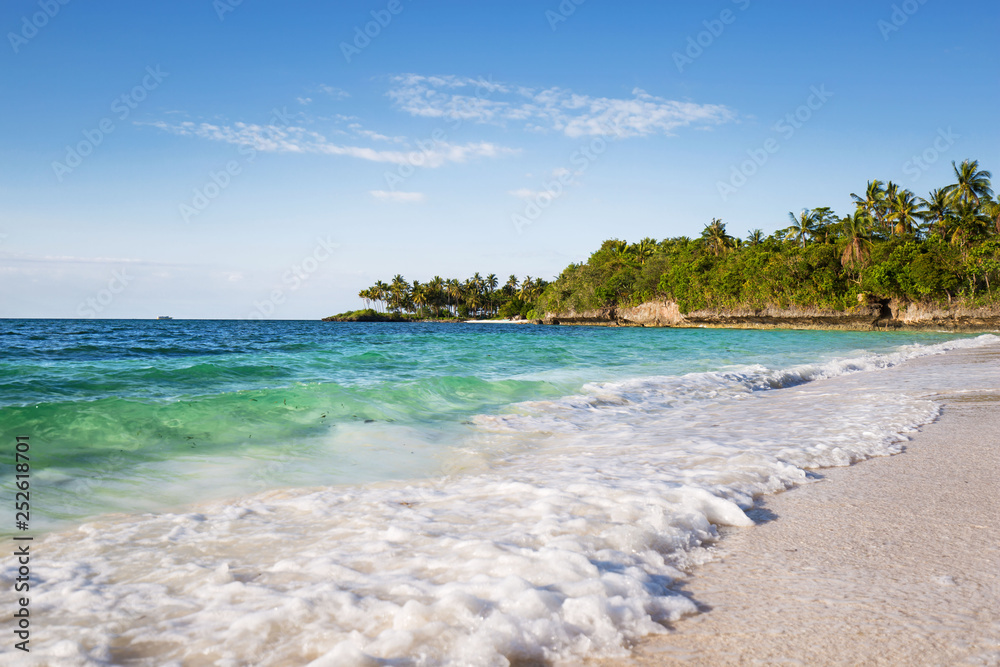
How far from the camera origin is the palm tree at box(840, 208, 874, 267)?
2362 inches

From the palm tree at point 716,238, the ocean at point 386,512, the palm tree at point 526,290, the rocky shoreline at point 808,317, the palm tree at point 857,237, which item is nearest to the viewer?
the ocean at point 386,512

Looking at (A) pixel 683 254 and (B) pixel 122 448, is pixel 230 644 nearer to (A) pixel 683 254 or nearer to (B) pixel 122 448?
(B) pixel 122 448

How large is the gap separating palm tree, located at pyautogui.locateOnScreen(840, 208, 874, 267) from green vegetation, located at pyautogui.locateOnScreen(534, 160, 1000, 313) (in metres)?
0.11

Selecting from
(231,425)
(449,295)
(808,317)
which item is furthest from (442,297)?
(231,425)

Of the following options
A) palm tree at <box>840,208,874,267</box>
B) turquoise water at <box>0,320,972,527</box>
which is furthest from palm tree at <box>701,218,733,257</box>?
turquoise water at <box>0,320,972,527</box>

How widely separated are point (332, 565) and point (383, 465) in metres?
2.41

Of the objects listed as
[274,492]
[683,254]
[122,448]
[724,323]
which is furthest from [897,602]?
[683,254]

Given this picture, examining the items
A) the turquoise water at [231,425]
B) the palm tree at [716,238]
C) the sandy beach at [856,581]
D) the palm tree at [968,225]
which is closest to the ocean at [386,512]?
the turquoise water at [231,425]

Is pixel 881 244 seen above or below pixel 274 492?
above

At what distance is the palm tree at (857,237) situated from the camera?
60000 mm

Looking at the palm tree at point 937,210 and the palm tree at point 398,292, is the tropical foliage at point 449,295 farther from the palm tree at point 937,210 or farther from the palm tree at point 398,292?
the palm tree at point 937,210

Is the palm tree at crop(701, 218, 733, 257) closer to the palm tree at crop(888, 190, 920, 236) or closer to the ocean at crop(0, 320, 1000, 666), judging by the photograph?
the palm tree at crop(888, 190, 920, 236)

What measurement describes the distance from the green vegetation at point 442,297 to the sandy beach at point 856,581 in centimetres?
12552

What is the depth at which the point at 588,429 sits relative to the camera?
652cm
